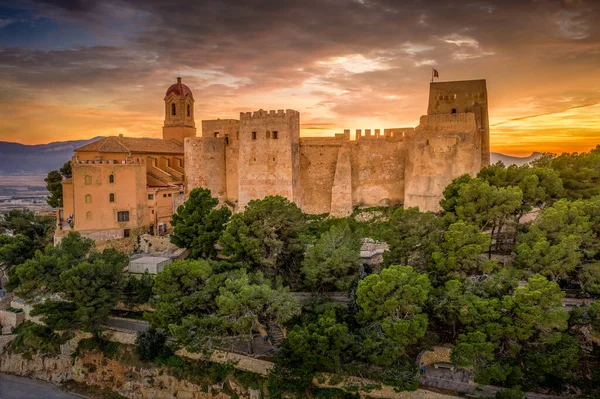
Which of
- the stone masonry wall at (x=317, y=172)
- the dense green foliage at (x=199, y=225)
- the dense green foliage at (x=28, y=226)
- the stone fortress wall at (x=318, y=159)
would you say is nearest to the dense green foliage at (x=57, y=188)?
the dense green foliage at (x=28, y=226)

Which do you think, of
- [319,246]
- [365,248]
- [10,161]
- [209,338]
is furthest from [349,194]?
[10,161]

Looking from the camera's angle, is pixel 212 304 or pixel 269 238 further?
pixel 269 238

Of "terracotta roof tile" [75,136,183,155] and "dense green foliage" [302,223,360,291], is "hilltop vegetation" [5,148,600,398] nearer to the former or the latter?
"dense green foliage" [302,223,360,291]

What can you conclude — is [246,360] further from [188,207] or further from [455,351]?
[188,207]

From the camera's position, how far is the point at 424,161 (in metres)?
29.9

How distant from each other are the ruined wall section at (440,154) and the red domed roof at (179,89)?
22.5m

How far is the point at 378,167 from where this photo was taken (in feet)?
109

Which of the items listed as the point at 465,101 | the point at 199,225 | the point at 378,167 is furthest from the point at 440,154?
the point at 199,225

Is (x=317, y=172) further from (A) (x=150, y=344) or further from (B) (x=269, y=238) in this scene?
(A) (x=150, y=344)

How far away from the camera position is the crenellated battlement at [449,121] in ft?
94.7

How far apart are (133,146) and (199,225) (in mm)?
11795

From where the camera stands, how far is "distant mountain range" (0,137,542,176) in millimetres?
156500

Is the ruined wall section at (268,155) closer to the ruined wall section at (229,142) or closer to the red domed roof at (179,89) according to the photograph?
the ruined wall section at (229,142)

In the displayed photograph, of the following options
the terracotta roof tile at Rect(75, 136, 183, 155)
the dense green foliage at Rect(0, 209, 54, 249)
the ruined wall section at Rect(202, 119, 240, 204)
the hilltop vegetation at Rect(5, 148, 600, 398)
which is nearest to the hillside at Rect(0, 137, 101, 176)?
the terracotta roof tile at Rect(75, 136, 183, 155)
